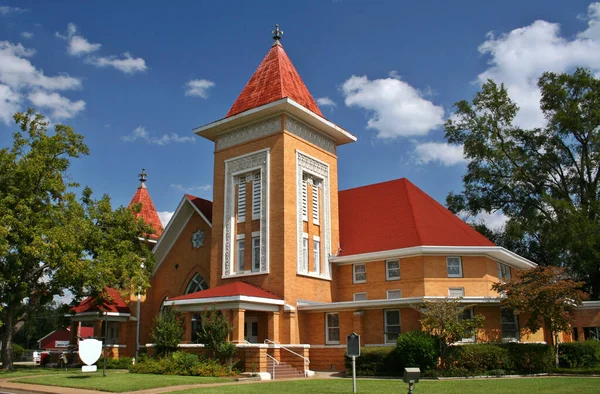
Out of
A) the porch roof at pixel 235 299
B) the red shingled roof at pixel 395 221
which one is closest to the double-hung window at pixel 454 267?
the red shingled roof at pixel 395 221

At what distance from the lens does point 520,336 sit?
27500 mm

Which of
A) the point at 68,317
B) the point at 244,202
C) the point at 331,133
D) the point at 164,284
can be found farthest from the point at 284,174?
the point at 68,317

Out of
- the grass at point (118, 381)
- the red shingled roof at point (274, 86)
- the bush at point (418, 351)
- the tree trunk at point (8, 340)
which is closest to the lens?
the grass at point (118, 381)

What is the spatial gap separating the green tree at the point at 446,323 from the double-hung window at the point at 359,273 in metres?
7.00

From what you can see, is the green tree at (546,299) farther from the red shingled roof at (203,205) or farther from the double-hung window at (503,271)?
the red shingled roof at (203,205)

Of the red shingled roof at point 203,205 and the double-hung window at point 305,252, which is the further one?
the red shingled roof at point 203,205

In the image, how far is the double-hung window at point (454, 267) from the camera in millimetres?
29781

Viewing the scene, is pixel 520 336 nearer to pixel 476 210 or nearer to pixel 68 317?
pixel 476 210

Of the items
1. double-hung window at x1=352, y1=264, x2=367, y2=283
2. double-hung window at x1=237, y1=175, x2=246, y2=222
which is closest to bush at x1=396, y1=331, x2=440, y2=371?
double-hung window at x1=352, y1=264, x2=367, y2=283

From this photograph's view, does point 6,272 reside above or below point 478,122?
below

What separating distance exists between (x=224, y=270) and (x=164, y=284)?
21.8ft

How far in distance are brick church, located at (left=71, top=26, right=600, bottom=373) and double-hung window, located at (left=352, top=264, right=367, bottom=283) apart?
0.06 metres

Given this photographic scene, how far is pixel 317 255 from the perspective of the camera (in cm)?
3256

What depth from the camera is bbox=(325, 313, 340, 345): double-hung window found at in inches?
1146
